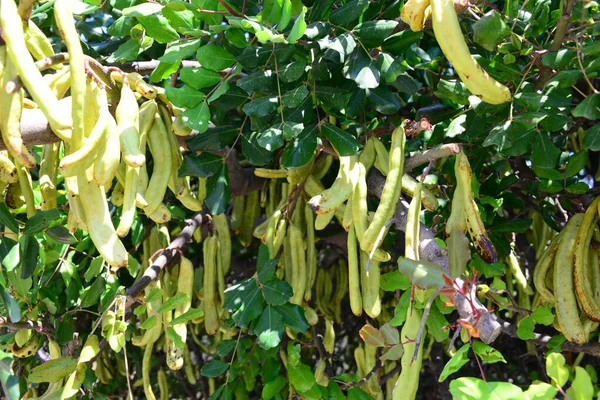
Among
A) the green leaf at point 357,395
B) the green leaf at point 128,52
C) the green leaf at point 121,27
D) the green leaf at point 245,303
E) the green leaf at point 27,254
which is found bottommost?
the green leaf at point 357,395

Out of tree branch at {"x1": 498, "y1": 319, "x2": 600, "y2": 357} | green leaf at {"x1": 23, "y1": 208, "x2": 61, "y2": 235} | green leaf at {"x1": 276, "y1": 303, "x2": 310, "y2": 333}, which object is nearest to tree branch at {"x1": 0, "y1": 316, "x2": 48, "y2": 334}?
green leaf at {"x1": 23, "y1": 208, "x2": 61, "y2": 235}

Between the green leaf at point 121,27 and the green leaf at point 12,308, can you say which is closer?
the green leaf at point 12,308

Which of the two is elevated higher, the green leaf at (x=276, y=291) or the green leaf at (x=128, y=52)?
the green leaf at (x=128, y=52)

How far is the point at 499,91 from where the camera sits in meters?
1.05

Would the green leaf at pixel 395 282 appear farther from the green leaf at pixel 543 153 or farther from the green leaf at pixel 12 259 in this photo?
the green leaf at pixel 12 259

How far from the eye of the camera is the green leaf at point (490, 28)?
1.10 metres

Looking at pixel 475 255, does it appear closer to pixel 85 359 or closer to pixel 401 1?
pixel 401 1

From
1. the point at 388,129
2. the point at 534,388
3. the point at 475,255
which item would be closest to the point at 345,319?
the point at 475,255

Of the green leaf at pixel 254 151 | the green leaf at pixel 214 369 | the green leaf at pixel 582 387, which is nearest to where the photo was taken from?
the green leaf at pixel 582 387

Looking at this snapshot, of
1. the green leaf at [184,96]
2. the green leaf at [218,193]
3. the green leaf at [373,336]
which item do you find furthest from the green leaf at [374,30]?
the green leaf at [373,336]

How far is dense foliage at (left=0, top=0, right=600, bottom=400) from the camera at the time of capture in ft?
3.42

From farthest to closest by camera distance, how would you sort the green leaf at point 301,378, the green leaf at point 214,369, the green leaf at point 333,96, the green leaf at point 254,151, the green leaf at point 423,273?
the green leaf at point 214,369, the green leaf at point 301,378, the green leaf at point 254,151, the green leaf at point 333,96, the green leaf at point 423,273

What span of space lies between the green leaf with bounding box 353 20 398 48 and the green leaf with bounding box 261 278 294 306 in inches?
21.2

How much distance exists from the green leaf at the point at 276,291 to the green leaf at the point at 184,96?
0.42 m
